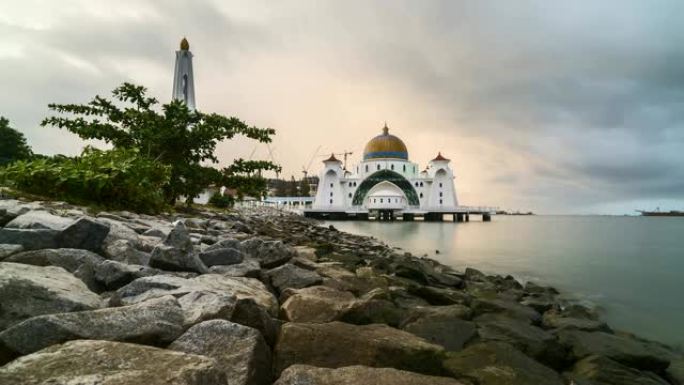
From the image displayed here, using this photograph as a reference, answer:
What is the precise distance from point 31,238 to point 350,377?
3356 mm

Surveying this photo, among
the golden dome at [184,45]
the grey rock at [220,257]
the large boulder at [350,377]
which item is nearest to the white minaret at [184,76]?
the golden dome at [184,45]

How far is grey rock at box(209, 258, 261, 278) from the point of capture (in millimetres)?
4758

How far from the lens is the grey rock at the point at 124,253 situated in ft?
14.1

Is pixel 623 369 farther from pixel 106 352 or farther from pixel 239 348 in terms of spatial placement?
pixel 106 352

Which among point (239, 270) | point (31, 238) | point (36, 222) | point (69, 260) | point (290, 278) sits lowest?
point (290, 278)

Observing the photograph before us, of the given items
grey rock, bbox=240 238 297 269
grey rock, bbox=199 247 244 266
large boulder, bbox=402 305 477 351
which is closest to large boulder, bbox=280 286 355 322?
large boulder, bbox=402 305 477 351

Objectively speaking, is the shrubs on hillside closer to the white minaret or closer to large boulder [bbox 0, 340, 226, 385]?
large boulder [bbox 0, 340, 226, 385]

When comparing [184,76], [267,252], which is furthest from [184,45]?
[267,252]

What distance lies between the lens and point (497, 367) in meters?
3.03

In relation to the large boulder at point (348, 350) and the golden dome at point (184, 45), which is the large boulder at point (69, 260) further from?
the golden dome at point (184, 45)

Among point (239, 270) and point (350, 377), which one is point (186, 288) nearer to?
point (239, 270)

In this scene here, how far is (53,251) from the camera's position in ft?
11.6

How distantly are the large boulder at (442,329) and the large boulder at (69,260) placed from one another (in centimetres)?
279

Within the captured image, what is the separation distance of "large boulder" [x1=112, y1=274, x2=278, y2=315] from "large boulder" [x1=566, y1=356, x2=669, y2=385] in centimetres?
270
